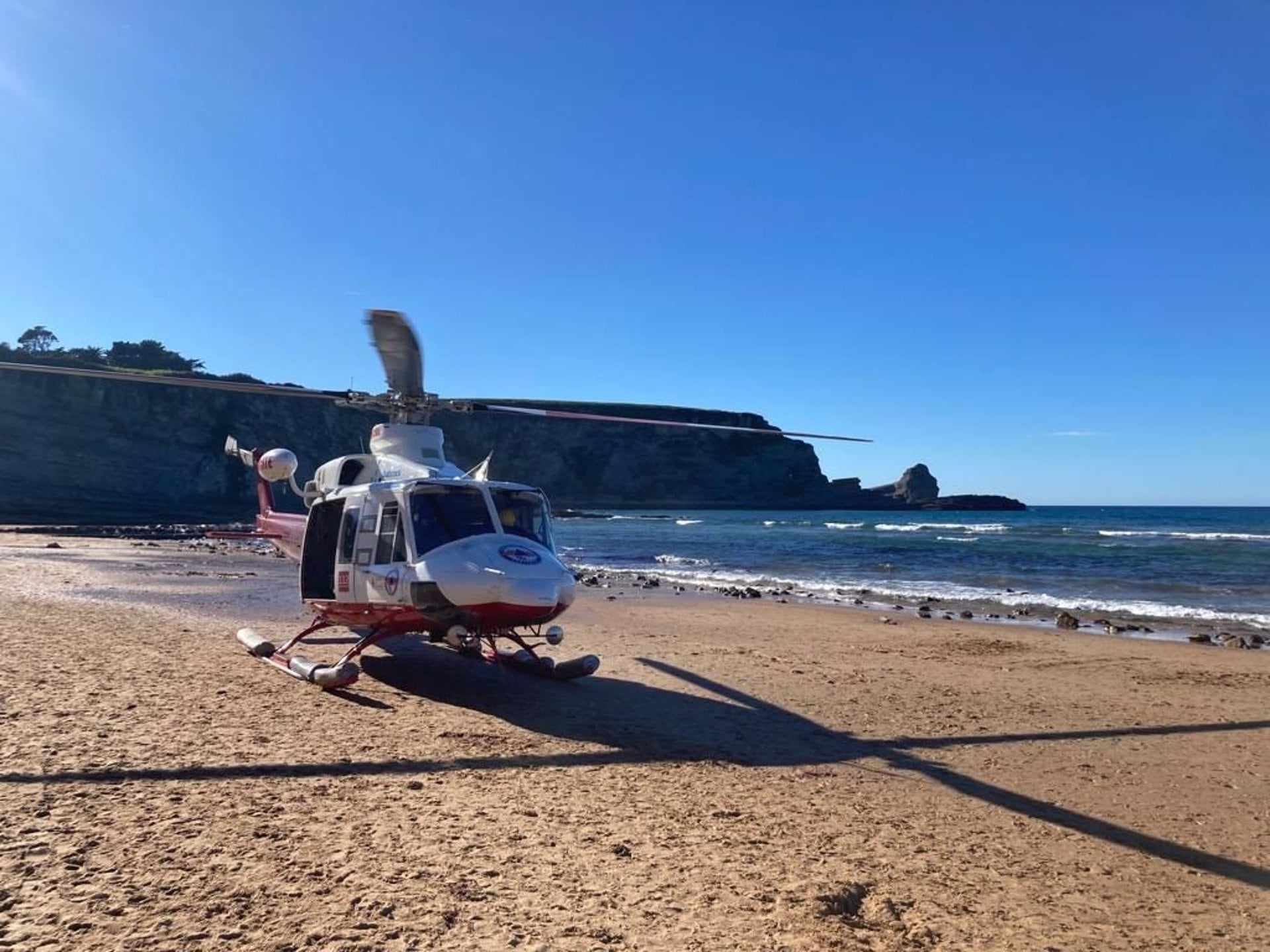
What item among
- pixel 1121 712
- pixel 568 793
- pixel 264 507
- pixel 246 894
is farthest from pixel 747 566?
pixel 246 894

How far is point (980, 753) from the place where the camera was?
7219 millimetres

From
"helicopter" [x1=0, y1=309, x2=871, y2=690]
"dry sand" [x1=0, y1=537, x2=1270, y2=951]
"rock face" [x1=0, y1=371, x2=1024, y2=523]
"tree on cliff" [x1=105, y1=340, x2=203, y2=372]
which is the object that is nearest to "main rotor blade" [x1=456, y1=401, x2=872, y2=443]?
"helicopter" [x1=0, y1=309, x2=871, y2=690]

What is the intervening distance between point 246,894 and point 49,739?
3.36m

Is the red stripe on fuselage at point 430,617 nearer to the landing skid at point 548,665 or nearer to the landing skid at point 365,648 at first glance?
the landing skid at point 365,648

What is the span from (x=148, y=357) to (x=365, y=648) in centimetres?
9117

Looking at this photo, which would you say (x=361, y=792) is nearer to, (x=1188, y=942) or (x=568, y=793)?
(x=568, y=793)

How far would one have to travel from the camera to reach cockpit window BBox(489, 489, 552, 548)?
364 inches

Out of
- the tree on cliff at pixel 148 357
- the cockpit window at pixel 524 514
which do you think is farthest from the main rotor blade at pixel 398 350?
the tree on cliff at pixel 148 357

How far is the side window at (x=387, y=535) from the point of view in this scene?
9.14 m

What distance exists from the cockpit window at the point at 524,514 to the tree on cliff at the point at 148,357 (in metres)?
86.8

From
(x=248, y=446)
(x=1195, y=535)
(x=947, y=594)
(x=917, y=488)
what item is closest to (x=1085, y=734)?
(x=947, y=594)

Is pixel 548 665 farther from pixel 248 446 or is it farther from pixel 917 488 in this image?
pixel 917 488

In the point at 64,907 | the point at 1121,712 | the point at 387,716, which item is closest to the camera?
the point at 64,907

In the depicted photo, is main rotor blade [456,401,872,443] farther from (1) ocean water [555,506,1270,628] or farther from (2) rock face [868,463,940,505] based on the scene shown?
(2) rock face [868,463,940,505]
